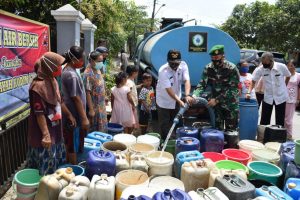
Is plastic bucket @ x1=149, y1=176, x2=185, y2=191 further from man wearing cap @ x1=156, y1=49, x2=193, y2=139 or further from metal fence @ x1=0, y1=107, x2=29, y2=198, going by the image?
metal fence @ x1=0, y1=107, x2=29, y2=198

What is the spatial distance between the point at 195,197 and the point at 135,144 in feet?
4.39

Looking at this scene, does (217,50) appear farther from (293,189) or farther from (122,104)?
(293,189)

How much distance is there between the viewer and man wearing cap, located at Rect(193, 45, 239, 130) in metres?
4.41

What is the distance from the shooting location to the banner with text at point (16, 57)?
326 cm

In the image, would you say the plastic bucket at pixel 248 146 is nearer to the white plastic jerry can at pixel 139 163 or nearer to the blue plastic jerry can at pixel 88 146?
the white plastic jerry can at pixel 139 163

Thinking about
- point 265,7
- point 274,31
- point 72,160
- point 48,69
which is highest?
point 265,7

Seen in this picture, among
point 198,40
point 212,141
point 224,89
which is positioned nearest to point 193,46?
point 198,40

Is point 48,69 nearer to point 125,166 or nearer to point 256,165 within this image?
point 125,166

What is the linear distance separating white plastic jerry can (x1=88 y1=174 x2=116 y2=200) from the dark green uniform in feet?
7.77

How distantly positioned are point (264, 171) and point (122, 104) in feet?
7.87

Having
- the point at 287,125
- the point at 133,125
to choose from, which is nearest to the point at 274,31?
the point at 287,125

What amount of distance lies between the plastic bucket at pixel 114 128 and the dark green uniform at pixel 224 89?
1.27 m

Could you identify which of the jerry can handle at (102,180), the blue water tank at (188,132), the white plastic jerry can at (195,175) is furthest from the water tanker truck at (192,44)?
the jerry can handle at (102,180)

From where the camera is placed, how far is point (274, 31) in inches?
810
